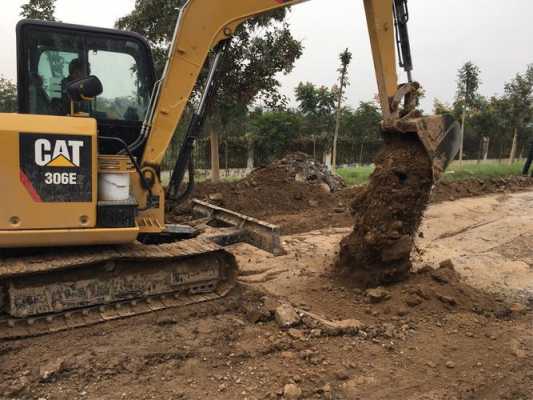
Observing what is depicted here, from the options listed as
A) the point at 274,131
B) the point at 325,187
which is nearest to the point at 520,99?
the point at 274,131

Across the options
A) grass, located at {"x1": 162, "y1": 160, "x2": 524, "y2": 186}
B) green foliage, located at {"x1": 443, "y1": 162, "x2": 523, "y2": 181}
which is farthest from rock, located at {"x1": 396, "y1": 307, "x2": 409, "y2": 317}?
green foliage, located at {"x1": 443, "y1": 162, "x2": 523, "y2": 181}

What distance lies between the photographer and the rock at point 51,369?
11.9ft

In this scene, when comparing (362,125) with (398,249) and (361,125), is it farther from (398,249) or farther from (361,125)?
(398,249)

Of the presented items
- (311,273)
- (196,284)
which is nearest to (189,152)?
(196,284)

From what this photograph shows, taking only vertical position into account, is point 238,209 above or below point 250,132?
below

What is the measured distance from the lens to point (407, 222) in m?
5.45

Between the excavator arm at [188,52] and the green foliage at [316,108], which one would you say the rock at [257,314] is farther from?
the green foliage at [316,108]

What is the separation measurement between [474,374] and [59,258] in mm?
3451

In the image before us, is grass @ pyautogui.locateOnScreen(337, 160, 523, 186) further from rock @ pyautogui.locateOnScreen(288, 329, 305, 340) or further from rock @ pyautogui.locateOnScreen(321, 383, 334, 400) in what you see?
rock @ pyautogui.locateOnScreen(321, 383, 334, 400)

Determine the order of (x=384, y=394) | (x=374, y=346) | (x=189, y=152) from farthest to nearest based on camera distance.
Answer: (x=189, y=152) → (x=374, y=346) → (x=384, y=394)

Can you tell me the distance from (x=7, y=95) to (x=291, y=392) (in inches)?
878

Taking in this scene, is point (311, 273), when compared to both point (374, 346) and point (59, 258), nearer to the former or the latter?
point (374, 346)

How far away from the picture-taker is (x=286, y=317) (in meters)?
4.57

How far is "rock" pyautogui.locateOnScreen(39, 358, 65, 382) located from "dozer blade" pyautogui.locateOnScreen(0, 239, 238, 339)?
56cm
